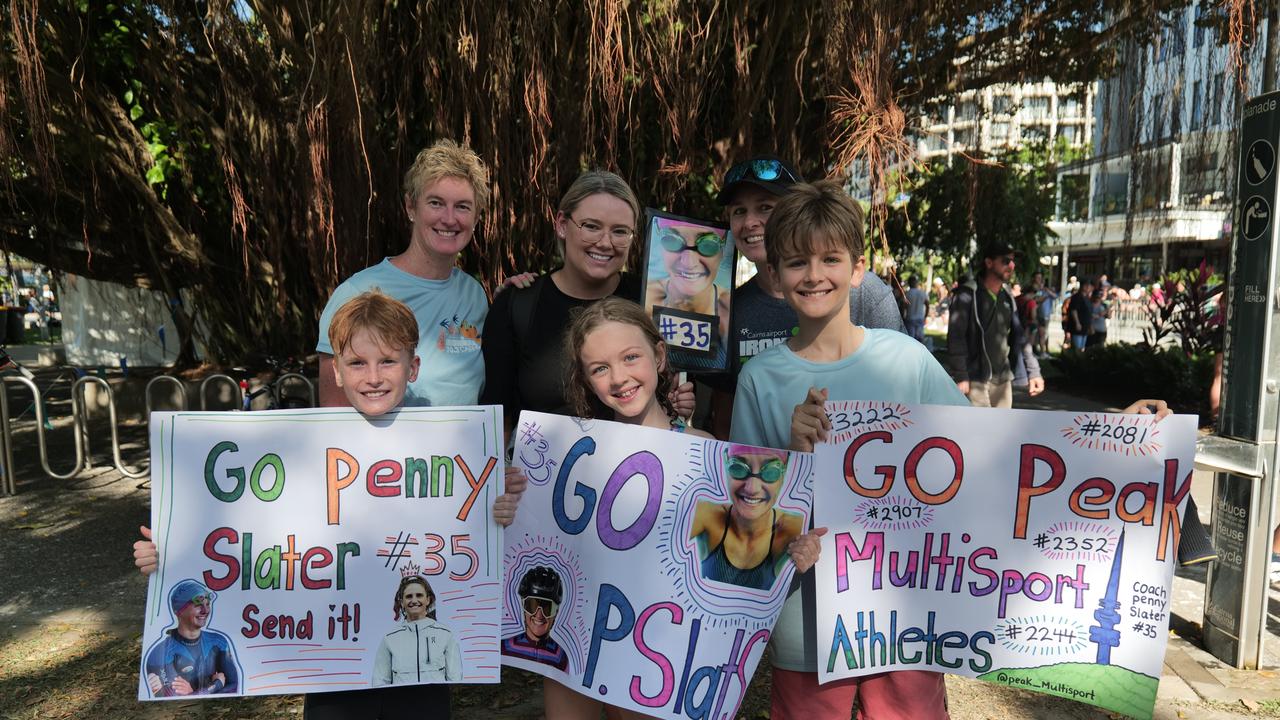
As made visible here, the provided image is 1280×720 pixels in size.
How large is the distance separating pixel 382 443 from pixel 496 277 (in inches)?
88.1

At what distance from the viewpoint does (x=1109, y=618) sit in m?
2.03

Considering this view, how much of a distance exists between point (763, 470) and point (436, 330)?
1.10 meters

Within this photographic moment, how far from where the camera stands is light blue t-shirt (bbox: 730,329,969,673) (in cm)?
202

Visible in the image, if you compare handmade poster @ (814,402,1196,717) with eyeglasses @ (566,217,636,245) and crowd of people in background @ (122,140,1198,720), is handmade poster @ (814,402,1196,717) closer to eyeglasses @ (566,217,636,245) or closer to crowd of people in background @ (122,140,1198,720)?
crowd of people in background @ (122,140,1198,720)

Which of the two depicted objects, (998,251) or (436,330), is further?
(998,251)

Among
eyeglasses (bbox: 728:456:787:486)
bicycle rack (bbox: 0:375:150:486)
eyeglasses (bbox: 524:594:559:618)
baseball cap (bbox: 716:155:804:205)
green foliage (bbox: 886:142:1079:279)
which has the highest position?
green foliage (bbox: 886:142:1079:279)

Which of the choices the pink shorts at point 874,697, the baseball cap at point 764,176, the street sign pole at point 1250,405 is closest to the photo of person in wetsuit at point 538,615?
the pink shorts at point 874,697

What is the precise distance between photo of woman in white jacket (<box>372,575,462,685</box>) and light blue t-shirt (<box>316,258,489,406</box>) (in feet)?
1.88

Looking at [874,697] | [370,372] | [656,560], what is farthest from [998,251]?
[370,372]

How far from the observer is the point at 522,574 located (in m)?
2.14

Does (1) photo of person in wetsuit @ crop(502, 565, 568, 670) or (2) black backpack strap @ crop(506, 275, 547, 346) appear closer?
(1) photo of person in wetsuit @ crop(502, 565, 568, 670)

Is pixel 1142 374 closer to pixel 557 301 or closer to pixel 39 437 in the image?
pixel 557 301

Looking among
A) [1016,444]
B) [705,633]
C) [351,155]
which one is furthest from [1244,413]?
[351,155]

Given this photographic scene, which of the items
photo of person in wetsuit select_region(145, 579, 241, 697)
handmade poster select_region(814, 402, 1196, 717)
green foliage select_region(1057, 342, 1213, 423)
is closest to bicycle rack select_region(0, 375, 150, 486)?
photo of person in wetsuit select_region(145, 579, 241, 697)
